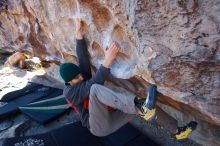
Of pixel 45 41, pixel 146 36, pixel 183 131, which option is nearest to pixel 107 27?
pixel 146 36

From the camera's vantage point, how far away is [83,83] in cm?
329

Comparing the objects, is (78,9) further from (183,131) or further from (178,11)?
(183,131)

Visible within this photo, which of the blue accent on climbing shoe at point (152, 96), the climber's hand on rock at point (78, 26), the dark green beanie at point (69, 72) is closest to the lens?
the blue accent on climbing shoe at point (152, 96)

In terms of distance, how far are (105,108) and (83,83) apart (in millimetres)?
342

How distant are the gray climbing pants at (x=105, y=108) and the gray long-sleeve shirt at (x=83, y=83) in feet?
0.50

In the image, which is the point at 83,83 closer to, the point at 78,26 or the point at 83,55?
the point at 83,55

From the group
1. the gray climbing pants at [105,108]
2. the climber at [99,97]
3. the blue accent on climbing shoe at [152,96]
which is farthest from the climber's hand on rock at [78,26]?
the blue accent on climbing shoe at [152,96]

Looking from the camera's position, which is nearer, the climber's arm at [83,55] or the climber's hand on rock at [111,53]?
the climber's hand on rock at [111,53]

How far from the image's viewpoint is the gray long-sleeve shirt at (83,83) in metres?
3.18

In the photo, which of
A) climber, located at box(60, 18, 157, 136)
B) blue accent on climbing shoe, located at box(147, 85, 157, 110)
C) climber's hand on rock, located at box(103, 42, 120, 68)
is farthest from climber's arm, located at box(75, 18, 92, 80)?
blue accent on climbing shoe, located at box(147, 85, 157, 110)

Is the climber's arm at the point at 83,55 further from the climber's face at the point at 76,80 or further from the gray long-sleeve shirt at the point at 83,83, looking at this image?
the climber's face at the point at 76,80

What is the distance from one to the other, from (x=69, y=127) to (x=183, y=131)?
2059 millimetres

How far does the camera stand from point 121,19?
9.21 ft

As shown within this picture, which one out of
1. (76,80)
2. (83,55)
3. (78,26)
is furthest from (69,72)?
(78,26)
